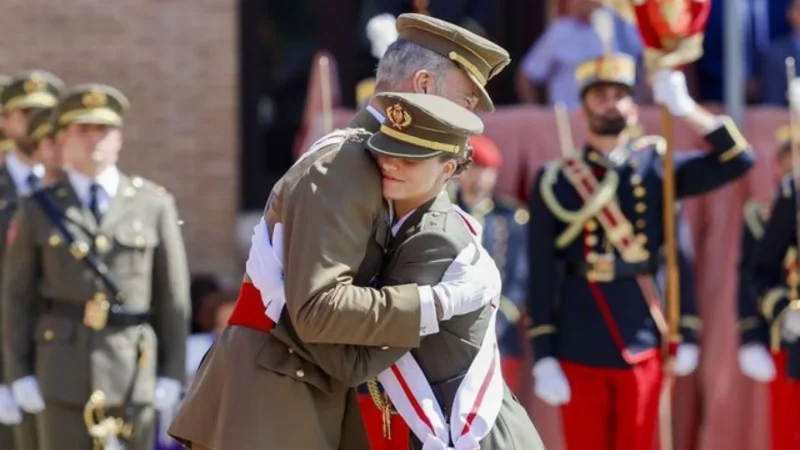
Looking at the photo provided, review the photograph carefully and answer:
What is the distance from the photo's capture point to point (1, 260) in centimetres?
736

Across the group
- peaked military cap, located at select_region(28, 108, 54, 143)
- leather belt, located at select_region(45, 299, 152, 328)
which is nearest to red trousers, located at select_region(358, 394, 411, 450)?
leather belt, located at select_region(45, 299, 152, 328)

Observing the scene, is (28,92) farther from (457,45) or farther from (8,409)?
(457,45)

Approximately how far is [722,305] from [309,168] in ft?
11.8

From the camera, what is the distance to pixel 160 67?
9688 mm

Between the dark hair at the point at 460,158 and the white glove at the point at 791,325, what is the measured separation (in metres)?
2.50

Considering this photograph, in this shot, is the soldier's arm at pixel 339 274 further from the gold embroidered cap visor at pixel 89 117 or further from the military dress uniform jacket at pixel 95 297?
the gold embroidered cap visor at pixel 89 117

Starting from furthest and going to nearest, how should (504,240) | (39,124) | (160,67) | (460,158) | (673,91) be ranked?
(160,67) → (504,240) → (39,124) → (673,91) → (460,158)

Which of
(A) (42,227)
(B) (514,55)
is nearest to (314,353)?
(A) (42,227)

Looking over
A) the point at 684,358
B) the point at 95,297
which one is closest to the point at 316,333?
the point at 95,297

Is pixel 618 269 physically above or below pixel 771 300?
above

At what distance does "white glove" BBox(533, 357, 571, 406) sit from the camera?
6.65 meters

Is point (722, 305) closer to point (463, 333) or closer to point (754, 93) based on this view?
point (754, 93)

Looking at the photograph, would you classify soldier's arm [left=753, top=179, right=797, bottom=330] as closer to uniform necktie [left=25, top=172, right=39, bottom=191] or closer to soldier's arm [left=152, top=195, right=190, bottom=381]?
soldier's arm [left=152, top=195, right=190, bottom=381]

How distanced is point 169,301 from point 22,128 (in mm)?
1596
